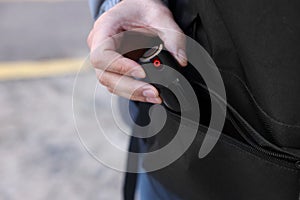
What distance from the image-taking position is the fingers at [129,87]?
0.72 meters

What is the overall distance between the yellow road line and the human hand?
94.9 inches

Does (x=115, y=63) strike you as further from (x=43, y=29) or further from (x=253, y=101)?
(x=43, y=29)

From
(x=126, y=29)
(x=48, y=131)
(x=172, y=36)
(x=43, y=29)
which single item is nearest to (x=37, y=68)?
(x=43, y=29)

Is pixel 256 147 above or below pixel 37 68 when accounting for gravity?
above

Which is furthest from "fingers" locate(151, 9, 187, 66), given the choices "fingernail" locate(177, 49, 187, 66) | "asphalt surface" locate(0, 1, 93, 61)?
"asphalt surface" locate(0, 1, 93, 61)

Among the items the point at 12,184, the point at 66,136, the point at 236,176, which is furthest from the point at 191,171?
the point at 66,136

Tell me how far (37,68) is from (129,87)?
2.64 m

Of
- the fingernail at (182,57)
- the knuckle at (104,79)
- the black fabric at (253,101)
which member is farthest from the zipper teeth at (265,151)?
the knuckle at (104,79)

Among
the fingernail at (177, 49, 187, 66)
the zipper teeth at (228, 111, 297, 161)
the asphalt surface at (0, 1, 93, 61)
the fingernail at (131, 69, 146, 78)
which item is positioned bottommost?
the asphalt surface at (0, 1, 93, 61)

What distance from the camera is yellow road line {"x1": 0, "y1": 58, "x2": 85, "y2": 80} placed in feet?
10.3

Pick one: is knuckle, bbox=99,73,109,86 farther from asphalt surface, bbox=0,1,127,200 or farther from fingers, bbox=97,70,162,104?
asphalt surface, bbox=0,1,127,200

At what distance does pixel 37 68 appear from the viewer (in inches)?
129

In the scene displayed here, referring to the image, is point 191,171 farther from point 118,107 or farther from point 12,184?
point 12,184

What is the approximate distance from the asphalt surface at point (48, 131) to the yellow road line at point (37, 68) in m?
0.07
